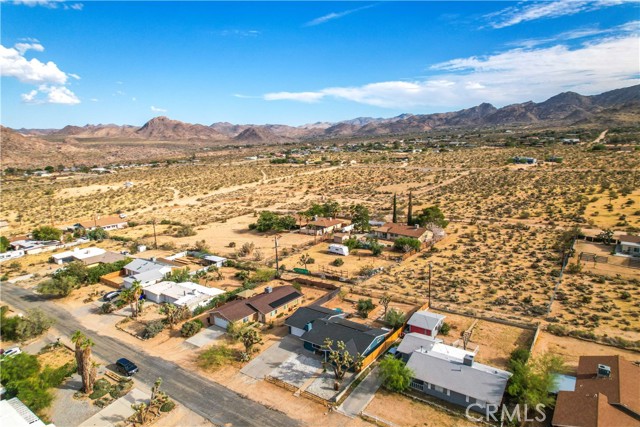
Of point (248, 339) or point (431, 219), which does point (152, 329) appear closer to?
point (248, 339)

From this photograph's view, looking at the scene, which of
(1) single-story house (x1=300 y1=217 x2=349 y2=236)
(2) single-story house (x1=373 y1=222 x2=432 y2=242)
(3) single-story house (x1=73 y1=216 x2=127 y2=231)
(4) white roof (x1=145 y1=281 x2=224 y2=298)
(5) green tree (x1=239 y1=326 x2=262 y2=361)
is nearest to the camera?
(5) green tree (x1=239 y1=326 x2=262 y2=361)

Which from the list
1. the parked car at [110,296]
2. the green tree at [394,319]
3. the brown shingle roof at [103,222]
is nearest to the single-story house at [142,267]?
the parked car at [110,296]

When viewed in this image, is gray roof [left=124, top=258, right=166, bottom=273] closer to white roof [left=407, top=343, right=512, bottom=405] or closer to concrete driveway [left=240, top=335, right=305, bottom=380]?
concrete driveway [left=240, top=335, right=305, bottom=380]

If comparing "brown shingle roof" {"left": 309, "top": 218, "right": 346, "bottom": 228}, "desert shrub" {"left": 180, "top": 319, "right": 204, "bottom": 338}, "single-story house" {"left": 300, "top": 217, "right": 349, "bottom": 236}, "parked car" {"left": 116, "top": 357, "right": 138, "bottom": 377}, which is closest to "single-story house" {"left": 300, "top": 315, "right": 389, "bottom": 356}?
"desert shrub" {"left": 180, "top": 319, "right": 204, "bottom": 338}

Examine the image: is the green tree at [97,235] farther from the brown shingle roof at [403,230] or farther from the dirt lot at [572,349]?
the dirt lot at [572,349]

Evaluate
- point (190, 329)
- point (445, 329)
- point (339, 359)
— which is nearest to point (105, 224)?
point (190, 329)

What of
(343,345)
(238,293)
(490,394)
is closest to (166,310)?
(238,293)

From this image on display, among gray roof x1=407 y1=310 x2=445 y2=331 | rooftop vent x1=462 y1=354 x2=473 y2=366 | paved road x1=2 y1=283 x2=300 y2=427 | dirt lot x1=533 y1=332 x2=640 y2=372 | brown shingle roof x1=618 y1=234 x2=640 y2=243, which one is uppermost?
brown shingle roof x1=618 y1=234 x2=640 y2=243
